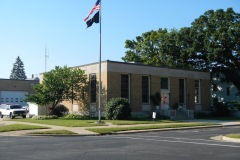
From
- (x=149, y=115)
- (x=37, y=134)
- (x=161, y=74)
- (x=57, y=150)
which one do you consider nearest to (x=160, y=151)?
(x=57, y=150)

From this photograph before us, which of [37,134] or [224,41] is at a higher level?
[224,41]

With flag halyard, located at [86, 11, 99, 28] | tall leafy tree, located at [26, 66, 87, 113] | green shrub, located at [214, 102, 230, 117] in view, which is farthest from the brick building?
flag halyard, located at [86, 11, 99, 28]

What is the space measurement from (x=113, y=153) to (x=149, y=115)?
27.2 meters

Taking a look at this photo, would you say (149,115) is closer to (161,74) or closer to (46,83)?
(161,74)

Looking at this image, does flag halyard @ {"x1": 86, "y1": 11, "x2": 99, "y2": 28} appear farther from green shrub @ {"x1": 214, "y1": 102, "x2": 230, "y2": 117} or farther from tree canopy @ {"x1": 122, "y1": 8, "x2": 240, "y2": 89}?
green shrub @ {"x1": 214, "y1": 102, "x2": 230, "y2": 117}

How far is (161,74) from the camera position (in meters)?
42.5

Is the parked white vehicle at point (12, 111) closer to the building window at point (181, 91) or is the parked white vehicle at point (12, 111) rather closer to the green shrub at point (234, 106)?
the building window at point (181, 91)

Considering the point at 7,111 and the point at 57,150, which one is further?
the point at 7,111

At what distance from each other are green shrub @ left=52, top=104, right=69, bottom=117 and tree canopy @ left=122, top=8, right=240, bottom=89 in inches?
677

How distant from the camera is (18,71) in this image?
150m

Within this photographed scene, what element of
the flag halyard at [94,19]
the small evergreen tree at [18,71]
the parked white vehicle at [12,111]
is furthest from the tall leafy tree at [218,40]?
the small evergreen tree at [18,71]

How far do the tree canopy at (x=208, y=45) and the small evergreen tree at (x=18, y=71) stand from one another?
10460 cm

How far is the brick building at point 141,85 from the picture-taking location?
126 ft

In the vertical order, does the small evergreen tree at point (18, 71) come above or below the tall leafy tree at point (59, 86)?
above
